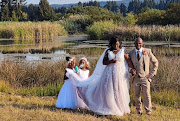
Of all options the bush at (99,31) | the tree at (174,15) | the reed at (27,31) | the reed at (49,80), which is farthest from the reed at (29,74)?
the tree at (174,15)

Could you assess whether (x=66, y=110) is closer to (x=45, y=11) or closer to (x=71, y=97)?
(x=71, y=97)

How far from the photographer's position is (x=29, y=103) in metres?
6.39

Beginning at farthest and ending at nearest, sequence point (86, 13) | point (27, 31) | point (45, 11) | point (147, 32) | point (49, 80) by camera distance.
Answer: point (86, 13), point (45, 11), point (27, 31), point (147, 32), point (49, 80)

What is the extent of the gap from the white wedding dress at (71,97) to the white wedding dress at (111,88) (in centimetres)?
34

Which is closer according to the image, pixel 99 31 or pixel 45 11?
pixel 99 31

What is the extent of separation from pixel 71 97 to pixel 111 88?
94 cm

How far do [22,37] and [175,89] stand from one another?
877 inches

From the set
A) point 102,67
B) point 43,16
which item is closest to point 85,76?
point 102,67

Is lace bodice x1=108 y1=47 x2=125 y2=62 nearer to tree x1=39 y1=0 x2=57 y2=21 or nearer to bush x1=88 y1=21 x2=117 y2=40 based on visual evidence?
bush x1=88 y1=21 x2=117 y2=40

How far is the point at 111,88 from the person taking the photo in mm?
5223

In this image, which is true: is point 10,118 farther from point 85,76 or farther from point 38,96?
point 38,96

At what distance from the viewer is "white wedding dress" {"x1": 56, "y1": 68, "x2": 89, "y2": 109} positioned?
5719mm

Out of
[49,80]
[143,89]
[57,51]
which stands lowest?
[57,51]

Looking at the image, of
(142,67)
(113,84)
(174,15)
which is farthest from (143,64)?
(174,15)
